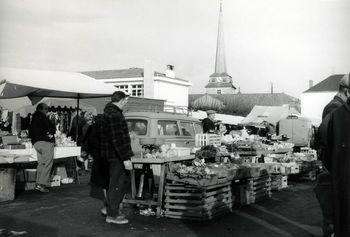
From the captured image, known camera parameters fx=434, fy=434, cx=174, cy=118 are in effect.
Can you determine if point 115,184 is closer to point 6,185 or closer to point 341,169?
point 6,185

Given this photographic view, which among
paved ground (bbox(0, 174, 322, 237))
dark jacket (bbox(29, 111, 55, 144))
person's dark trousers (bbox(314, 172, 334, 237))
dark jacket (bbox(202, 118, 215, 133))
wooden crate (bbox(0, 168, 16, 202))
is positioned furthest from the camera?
dark jacket (bbox(202, 118, 215, 133))

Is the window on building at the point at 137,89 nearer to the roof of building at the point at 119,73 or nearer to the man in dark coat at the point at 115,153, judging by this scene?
the roof of building at the point at 119,73

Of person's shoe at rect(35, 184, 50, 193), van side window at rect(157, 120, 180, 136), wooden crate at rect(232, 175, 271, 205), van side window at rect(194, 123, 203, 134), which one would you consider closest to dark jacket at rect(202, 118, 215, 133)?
van side window at rect(194, 123, 203, 134)

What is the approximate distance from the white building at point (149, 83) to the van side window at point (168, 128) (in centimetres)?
2006

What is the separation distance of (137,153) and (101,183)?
10.3 ft

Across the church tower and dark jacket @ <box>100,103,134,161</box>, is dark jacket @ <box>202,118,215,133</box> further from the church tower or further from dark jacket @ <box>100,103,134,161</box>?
the church tower

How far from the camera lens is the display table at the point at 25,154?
29.6 ft

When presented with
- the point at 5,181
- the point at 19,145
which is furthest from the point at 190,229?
the point at 19,145

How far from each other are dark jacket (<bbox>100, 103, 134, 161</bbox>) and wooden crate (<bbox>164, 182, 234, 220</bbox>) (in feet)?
4.03

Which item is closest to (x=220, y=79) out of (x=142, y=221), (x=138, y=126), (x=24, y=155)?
(x=138, y=126)

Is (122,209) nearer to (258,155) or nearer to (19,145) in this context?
(19,145)

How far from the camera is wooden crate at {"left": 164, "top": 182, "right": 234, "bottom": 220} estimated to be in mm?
7246

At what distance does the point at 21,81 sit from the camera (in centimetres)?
1060

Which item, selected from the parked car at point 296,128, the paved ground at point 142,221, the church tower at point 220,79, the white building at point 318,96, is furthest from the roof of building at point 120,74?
the church tower at point 220,79
